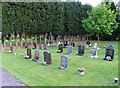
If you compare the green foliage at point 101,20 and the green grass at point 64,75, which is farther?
the green foliage at point 101,20

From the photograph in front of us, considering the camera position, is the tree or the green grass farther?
the tree

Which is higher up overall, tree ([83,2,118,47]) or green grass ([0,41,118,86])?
tree ([83,2,118,47])

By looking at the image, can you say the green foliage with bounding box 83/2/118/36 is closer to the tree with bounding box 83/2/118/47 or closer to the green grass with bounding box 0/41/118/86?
the tree with bounding box 83/2/118/47

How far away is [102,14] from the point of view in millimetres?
21359

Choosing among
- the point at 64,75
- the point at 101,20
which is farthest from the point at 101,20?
the point at 64,75

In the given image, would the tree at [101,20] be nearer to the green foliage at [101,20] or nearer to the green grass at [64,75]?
the green foliage at [101,20]

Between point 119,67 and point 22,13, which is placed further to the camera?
point 22,13

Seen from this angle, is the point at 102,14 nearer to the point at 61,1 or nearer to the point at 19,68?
the point at 61,1

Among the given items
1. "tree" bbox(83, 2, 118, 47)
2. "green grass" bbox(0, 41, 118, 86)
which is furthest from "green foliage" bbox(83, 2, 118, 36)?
"green grass" bbox(0, 41, 118, 86)

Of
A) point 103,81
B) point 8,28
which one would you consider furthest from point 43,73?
point 8,28

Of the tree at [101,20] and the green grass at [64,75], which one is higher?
the tree at [101,20]

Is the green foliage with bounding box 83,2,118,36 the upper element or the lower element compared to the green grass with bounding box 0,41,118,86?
upper

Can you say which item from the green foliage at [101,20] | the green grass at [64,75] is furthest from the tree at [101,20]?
the green grass at [64,75]

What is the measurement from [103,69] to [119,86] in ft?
10.3
